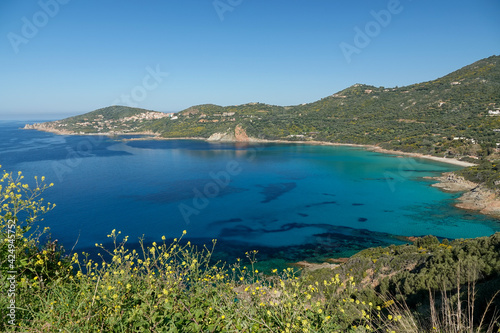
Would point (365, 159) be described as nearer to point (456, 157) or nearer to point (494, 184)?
point (456, 157)

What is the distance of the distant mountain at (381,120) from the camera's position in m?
83.6

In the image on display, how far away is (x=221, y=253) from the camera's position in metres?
27.6

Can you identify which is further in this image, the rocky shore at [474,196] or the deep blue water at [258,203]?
the rocky shore at [474,196]

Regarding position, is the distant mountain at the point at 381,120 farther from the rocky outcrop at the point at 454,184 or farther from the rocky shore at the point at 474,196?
the rocky shore at the point at 474,196

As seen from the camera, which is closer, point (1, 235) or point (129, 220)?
point (1, 235)

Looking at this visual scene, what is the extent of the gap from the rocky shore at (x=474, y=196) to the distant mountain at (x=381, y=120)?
1030 inches

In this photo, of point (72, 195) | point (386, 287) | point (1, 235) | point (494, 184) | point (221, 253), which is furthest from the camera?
point (72, 195)

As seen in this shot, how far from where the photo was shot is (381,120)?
119500 millimetres

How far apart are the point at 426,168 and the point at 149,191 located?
216ft

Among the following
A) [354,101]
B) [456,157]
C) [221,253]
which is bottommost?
[221,253]

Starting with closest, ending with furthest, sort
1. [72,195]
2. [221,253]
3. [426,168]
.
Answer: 1. [221,253]
2. [72,195]
3. [426,168]

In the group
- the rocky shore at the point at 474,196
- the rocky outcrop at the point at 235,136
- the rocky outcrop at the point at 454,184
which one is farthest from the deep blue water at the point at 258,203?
the rocky outcrop at the point at 235,136

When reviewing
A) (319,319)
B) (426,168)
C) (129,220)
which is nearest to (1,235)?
(319,319)

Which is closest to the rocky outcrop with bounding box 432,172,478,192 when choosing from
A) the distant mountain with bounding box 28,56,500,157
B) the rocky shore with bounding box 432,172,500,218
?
the rocky shore with bounding box 432,172,500,218
